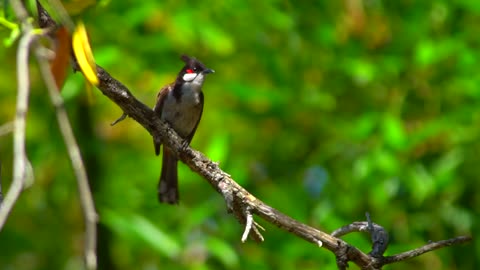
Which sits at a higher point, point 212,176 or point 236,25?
point 236,25

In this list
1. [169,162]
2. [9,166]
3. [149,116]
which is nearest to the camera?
[149,116]

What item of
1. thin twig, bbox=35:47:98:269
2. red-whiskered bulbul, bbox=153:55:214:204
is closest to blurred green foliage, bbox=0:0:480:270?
red-whiskered bulbul, bbox=153:55:214:204

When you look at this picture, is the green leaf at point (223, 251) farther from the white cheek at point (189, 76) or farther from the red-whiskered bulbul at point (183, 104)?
the white cheek at point (189, 76)

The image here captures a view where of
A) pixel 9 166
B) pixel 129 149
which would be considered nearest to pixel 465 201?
pixel 129 149

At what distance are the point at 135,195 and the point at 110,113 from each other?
588mm

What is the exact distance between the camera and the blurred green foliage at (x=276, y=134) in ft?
15.9

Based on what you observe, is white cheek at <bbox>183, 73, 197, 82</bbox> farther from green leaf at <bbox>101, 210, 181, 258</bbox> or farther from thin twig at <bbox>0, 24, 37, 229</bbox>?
thin twig at <bbox>0, 24, 37, 229</bbox>

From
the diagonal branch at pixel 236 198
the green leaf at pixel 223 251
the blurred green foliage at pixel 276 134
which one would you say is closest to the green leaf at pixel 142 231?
the blurred green foliage at pixel 276 134

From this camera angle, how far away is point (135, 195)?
5.16 m

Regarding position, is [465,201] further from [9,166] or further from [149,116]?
[149,116]

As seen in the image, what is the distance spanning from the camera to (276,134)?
218 inches

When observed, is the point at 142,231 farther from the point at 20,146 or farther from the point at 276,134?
the point at 20,146

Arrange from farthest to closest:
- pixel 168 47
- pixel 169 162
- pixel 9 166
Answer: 1. pixel 9 166
2. pixel 168 47
3. pixel 169 162

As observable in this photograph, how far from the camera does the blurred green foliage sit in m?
4.84
